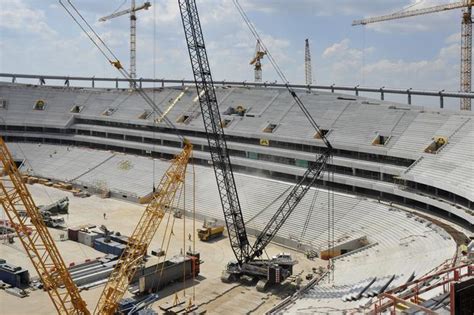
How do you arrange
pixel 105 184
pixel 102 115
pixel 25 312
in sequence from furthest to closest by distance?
pixel 102 115 → pixel 105 184 → pixel 25 312

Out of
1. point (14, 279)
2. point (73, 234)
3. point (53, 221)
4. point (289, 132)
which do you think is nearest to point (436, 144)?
point (289, 132)

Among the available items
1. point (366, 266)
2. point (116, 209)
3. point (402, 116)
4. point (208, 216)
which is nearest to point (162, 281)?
point (366, 266)

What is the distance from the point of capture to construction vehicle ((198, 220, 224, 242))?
5691 cm

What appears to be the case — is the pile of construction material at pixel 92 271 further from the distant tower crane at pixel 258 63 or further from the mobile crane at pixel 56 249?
the distant tower crane at pixel 258 63

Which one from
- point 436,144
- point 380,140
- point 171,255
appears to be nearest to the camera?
point 171,255

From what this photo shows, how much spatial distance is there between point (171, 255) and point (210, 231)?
6.69 metres

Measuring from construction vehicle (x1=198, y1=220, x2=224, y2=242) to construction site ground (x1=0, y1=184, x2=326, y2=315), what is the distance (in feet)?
2.54

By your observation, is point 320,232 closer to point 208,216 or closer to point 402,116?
point 208,216

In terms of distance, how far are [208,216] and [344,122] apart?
23696 millimetres

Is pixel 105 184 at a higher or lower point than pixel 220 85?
lower

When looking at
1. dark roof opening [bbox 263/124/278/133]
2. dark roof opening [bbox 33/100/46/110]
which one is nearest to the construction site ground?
dark roof opening [bbox 263/124/278/133]

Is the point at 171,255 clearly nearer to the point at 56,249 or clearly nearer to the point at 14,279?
the point at 14,279

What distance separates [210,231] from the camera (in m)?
57.2

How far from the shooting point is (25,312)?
124ft
